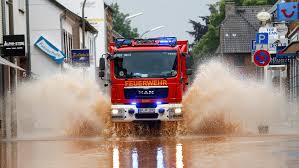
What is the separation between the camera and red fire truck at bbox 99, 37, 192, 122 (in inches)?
1007

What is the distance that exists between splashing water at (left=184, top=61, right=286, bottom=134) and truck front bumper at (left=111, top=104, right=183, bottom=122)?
5.32ft

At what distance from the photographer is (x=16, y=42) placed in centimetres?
2900

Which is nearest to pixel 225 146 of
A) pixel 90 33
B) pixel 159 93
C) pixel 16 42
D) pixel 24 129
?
pixel 159 93

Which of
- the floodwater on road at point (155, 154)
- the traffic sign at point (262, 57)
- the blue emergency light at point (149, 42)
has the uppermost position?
the blue emergency light at point (149, 42)

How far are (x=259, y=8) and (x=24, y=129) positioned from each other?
241 feet

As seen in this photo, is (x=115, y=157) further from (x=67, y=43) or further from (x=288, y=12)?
(x=67, y=43)

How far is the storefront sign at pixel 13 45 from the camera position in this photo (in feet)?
95.1

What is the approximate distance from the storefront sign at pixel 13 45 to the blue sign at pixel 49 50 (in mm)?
21761

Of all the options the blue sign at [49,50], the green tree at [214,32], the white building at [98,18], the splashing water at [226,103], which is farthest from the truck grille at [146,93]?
the green tree at [214,32]

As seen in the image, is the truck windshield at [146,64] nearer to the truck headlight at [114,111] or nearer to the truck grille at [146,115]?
the truck headlight at [114,111]

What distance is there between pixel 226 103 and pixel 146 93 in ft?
13.5

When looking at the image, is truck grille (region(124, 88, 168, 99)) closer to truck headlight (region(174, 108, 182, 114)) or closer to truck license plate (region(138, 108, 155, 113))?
Result: truck license plate (region(138, 108, 155, 113))

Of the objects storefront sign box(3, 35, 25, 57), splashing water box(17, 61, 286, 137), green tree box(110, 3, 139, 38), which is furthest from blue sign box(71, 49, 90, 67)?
green tree box(110, 3, 139, 38)

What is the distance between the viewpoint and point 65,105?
1176 inches
